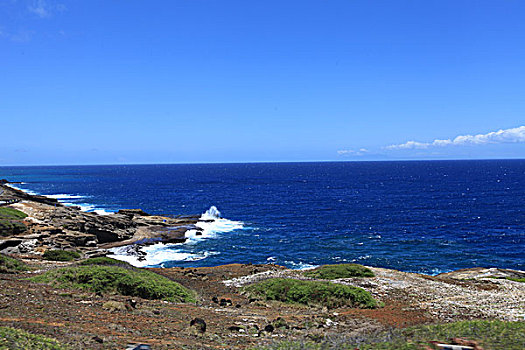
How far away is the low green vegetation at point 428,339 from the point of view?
12009mm

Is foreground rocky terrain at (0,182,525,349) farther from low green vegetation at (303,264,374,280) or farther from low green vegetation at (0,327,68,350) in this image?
low green vegetation at (303,264,374,280)

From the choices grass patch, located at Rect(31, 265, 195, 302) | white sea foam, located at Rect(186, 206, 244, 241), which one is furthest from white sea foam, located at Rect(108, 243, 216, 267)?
grass patch, located at Rect(31, 265, 195, 302)

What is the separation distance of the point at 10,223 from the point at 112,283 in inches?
1377

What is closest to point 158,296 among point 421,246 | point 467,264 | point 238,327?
point 238,327

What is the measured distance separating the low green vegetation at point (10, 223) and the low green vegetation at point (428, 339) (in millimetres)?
45059

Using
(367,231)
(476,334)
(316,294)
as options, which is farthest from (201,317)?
(367,231)

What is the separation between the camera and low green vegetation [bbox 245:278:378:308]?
21.6 metres

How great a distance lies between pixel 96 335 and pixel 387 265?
3876 cm

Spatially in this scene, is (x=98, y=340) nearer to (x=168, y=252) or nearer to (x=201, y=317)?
(x=201, y=317)

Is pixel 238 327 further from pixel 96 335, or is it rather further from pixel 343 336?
pixel 96 335

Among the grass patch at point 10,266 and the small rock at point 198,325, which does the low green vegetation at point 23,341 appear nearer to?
the small rock at point 198,325

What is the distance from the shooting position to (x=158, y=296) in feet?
68.7

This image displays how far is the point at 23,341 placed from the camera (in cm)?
1070

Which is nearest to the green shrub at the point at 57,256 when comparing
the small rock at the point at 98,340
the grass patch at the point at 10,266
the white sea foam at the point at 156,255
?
the grass patch at the point at 10,266
